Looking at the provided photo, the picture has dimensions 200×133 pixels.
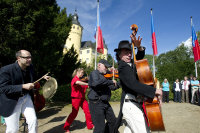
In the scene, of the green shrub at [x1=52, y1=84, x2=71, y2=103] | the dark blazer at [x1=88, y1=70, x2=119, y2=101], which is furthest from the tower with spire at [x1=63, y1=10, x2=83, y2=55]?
the dark blazer at [x1=88, y1=70, x2=119, y2=101]

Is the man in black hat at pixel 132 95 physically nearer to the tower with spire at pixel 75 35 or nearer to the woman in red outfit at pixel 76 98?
the woman in red outfit at pixel 76 98

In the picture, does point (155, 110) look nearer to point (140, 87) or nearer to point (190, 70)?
point (140, 87)

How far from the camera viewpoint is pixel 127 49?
229 cm

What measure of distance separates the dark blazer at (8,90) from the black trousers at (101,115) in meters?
1.68

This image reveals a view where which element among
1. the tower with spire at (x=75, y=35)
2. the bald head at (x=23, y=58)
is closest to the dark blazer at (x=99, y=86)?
the bald head at (x=23, y=58)

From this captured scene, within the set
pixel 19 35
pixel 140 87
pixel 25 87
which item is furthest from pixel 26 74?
pixel 19 35

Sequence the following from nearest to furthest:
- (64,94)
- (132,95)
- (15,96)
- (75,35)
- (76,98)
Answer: (132,95) → (15,96) → (76,98) → (64,94) → (75,35)

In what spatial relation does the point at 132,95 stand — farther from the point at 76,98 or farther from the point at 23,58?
the point at 76,98

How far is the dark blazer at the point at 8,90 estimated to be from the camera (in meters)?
2.54

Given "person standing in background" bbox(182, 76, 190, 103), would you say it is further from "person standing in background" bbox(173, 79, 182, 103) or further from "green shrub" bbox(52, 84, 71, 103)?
"green shrub" bbox(52, 84, 71, 103)

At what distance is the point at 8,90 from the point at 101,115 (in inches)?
80.4

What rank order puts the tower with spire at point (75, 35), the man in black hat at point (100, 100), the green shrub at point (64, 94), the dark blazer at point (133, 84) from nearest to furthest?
the dark blazer at point (133, 84), the man in black hat at point (100, 100), the green shrub at point (64, 94), the tower with spire at point (75, 35)

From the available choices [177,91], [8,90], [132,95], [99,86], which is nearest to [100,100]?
[99,86]

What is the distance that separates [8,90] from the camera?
2.55 m
